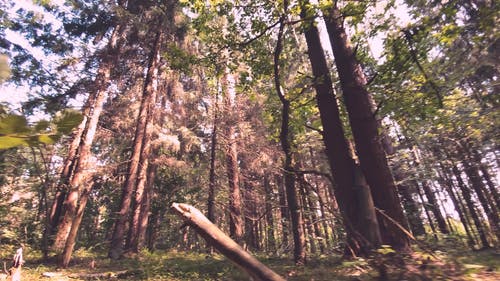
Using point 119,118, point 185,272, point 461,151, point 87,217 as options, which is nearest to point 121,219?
point 185,272

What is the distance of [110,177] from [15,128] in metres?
15.4

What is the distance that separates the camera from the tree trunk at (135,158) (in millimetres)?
11816

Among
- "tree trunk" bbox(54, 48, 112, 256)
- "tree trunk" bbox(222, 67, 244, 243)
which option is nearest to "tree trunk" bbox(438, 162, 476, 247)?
"tree trunk" bbox(222, 67, 244, 243)

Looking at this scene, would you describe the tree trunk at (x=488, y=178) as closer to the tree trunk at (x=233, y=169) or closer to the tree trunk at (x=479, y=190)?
the tree trunk at (x=479, y=190)

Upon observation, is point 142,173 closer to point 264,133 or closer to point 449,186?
point 264,133

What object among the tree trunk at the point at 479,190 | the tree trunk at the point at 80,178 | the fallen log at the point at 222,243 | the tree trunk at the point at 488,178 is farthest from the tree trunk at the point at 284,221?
the tree trunk at the point at 488,178

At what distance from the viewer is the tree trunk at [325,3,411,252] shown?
3941 mm

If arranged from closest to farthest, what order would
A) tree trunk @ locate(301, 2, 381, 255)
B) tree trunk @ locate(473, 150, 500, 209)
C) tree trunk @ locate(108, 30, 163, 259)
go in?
tree trunk @ locate(301, 2, 381, 255)
tree trunk @ locate(108, 30, 163, 259)
tree trunk @ locate(473, 150, 500, 209)

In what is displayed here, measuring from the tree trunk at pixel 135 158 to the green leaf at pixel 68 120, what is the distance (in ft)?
39.6

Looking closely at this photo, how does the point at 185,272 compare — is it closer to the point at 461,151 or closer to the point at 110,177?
the point at 110,177

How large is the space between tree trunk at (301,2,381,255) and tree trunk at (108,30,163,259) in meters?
9.83

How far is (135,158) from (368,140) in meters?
10.6

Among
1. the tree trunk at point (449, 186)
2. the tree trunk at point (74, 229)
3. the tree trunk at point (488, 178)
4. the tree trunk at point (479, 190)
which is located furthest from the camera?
the tree trunk at point (449, 186)

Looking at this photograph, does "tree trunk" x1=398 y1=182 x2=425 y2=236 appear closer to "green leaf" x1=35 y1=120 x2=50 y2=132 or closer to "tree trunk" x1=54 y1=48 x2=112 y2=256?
"green leaf" x1=35 y1=120 x2=50 y2=132
